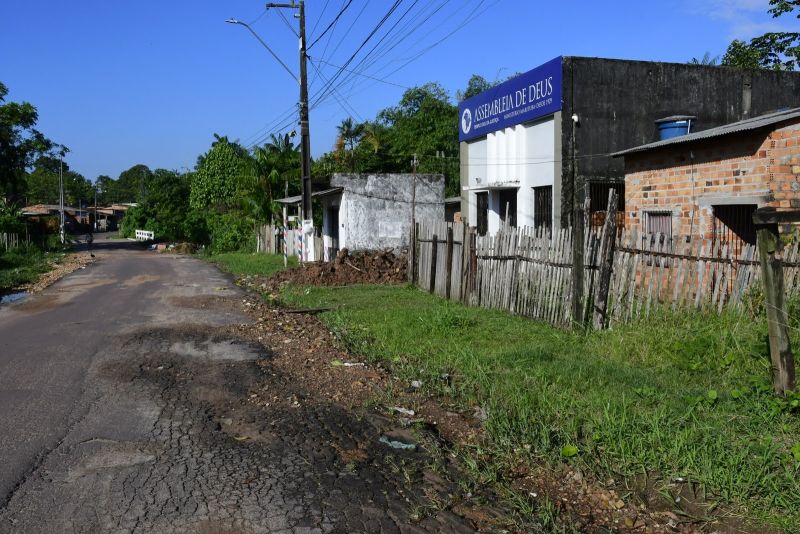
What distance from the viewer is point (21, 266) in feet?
93.8

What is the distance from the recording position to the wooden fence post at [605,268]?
9.34 metres

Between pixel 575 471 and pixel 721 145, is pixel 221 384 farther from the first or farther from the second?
pixel 721 145

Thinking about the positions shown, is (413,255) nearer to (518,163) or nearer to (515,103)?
(518,163)

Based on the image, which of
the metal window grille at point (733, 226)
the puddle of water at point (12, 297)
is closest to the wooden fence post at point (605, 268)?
the metal window grille at point (733, 226)

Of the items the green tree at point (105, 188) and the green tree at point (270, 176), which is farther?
the green tree at point (105, 188)

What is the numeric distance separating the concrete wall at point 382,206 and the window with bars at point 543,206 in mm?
4908

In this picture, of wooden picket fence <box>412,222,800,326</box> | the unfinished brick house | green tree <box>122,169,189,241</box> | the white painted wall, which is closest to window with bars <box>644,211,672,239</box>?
the unfinished brick house

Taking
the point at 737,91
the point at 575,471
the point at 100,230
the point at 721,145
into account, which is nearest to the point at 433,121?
the point at 737,91

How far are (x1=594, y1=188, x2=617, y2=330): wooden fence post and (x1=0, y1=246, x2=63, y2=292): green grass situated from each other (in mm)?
16656

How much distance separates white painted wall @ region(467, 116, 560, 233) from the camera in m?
19.5

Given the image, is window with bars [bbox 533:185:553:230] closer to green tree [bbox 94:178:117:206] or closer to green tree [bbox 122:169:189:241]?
green tree [bbox 122:169:189:241]

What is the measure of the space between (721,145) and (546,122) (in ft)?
27.7

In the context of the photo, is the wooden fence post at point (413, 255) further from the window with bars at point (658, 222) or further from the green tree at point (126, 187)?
the green tree at point (126, 187)

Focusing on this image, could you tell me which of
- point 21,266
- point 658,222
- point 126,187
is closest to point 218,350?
point 658,222
